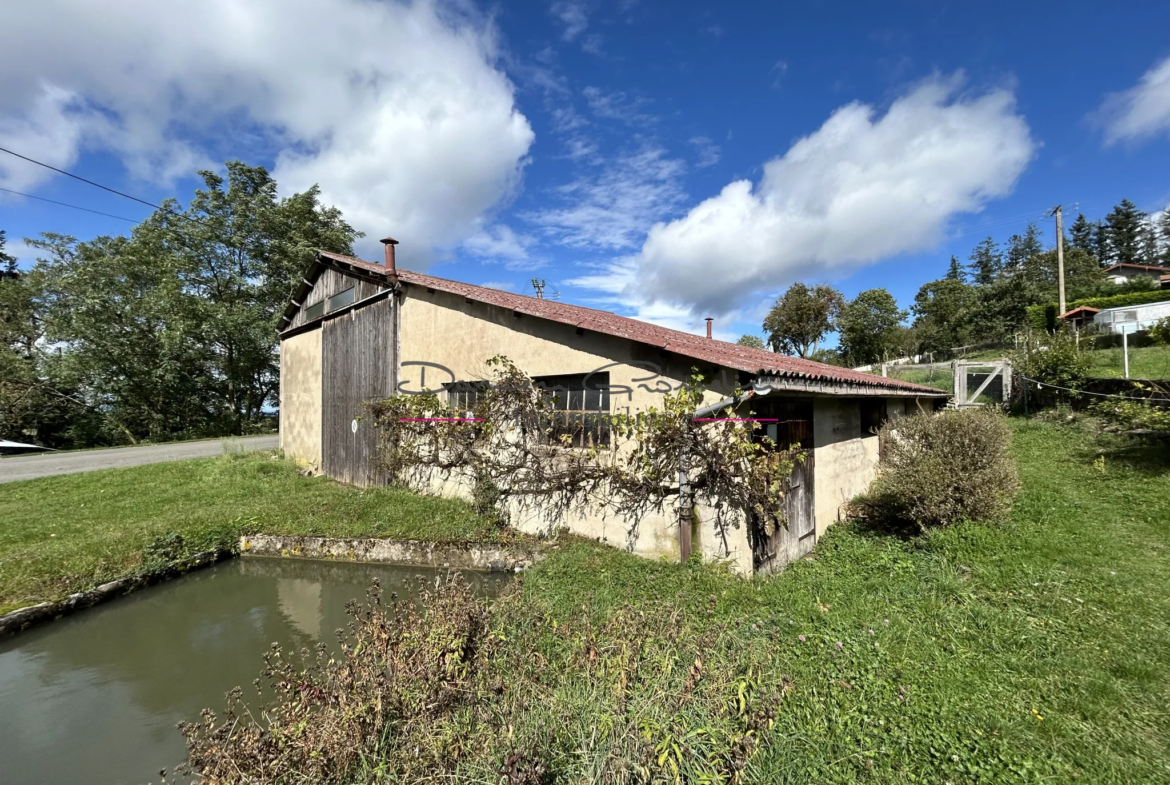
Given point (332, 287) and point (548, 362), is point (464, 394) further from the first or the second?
point (332, 287)

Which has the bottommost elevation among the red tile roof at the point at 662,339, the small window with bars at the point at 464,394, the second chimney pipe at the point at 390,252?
the small window with bars at the point at 464,394

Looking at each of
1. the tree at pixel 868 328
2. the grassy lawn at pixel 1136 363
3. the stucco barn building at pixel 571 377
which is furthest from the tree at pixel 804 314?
the stucco barn building at pixel 571 377

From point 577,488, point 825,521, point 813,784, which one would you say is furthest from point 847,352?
point 813,784

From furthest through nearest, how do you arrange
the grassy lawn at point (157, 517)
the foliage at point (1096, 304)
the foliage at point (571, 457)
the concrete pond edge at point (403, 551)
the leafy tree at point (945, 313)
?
the leafy tree at point (945, 313) → the foliage at point (1096, 304) → the concrete pond edge at point (403, 551) → the grassy lawn at point (157, 517) → the foliage at point (571, 457)

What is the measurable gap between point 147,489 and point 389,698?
477 inches

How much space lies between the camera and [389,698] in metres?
2.72

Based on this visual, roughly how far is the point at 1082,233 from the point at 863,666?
308 ft

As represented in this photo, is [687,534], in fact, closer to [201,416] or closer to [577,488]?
[577,488]

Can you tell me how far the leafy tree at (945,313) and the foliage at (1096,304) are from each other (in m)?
5.48

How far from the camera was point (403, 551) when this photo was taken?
298 inches

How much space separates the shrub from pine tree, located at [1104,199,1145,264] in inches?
3189

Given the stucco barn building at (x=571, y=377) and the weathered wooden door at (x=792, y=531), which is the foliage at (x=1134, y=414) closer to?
the stucco barn building at (x=571, y=377)

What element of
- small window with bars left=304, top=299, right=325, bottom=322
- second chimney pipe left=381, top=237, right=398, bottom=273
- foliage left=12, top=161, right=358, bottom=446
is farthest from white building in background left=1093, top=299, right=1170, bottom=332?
foliage left=12, top=161, right=358, bottom=446

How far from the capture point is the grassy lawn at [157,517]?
260 inches
